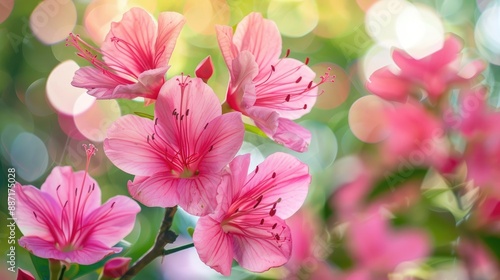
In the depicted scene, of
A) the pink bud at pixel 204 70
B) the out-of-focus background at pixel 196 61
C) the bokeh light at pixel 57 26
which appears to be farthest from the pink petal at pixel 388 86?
the bokeh light at pixel 57 26

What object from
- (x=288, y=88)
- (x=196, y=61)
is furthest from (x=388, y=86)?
(x=196, y=61)

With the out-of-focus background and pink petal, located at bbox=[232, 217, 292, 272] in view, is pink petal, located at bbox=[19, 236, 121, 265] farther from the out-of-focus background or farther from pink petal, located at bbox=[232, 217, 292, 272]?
the out-of-focus background

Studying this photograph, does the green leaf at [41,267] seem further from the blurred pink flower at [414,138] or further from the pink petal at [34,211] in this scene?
the blurred pink flower at [414,138]

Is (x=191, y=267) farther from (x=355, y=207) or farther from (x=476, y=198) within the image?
(x=476, y=198)

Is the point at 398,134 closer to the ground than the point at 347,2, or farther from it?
farther from it

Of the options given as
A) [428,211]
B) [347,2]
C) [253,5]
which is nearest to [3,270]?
[428,211]

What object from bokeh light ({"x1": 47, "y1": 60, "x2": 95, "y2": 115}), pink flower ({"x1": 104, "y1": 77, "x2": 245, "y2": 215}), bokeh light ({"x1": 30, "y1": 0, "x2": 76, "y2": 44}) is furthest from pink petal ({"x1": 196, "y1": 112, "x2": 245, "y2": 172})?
bokeh light ({"x1": 30, "y1": 0, "x2": 76, "y2": 44})
